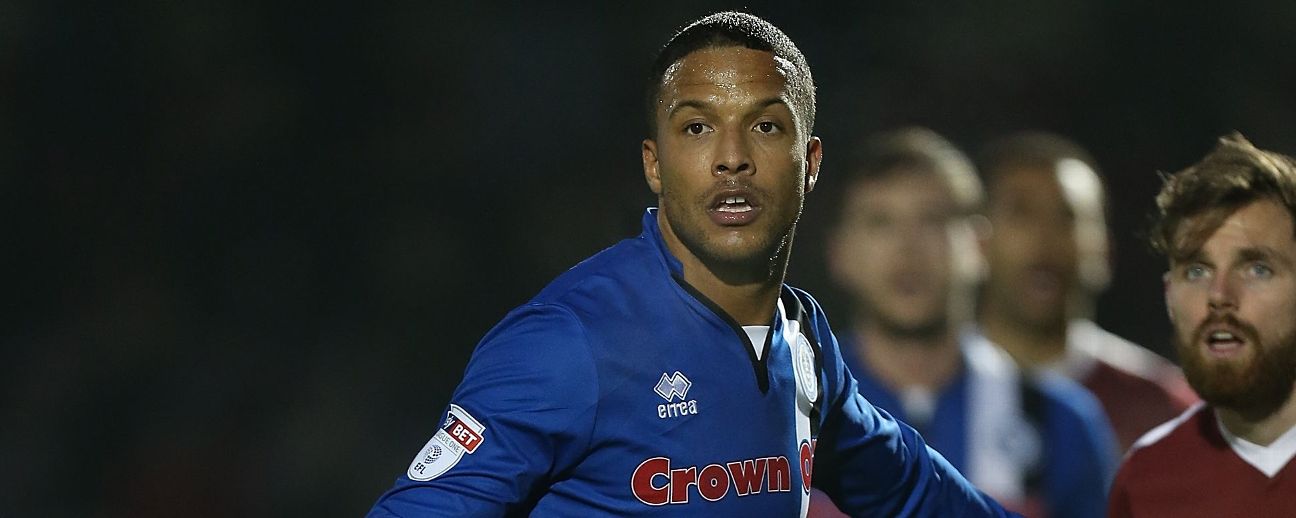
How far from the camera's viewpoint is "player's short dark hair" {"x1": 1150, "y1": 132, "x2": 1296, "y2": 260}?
3.73m

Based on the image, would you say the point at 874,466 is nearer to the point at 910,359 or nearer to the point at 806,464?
the point at 806,464

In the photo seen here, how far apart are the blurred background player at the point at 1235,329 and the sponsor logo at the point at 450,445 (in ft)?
5.66

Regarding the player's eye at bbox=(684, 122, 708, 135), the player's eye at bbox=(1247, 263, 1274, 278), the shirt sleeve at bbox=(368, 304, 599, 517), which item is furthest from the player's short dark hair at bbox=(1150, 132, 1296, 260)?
the shirt sleeve at bbox=(368, 304, 599, 517)

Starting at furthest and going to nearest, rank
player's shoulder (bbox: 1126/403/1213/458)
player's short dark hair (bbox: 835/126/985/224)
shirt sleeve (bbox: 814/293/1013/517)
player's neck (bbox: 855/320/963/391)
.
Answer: player's short dark hair (bbox: 835/126/985/224) → player's neck (bbox: 855/320/963/391) → player's shoulder (bbox: 1126/403/1213/458) → shirt sleeve (bbox: 814/293/1013/517)

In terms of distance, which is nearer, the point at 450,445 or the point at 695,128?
the point at 450,445

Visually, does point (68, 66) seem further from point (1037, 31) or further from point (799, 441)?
point (799, 441)

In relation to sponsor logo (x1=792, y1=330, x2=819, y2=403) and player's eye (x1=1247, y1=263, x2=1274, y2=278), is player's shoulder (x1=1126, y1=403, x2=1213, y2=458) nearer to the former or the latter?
player's eye (x1=1247, y1=263, x2=1274, y2=278)

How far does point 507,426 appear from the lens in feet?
9.47

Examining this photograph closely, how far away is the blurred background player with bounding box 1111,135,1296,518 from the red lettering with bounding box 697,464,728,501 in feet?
4.09

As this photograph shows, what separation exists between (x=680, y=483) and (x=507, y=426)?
372 millimetres

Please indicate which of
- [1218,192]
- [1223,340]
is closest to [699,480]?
[1223,340]

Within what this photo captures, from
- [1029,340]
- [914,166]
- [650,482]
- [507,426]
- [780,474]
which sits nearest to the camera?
[507,426]

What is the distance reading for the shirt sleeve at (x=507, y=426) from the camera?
9.44ft

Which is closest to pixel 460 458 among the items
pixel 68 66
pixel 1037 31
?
pixel 68 66
